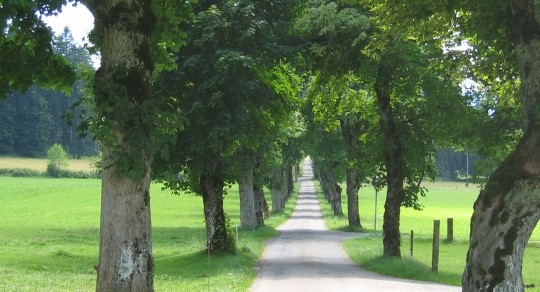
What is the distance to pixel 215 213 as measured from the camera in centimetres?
2561

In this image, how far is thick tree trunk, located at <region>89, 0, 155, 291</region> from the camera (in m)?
9.52

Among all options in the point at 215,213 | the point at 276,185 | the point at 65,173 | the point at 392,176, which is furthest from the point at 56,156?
the point at 392,176

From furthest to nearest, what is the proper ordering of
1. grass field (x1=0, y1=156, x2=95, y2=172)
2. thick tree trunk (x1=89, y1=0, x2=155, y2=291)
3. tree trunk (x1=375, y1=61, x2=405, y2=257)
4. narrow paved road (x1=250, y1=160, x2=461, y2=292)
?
grass field (x1=0, y1=156, x2=95, y2=172), tree trunk (x1=375, y1=61, x2=405, y2=257), narrow paved road (x1=250, y1=160, x2=461, y2=292), thick tree trunk (x1=89, y1=0, x2=155, y2=291)

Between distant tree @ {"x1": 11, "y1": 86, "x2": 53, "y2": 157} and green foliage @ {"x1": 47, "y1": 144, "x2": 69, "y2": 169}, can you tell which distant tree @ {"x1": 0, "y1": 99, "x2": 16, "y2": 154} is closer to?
distant tree @ {"x1": 11, "y1": 86, "x2": 53, "y2": 157}

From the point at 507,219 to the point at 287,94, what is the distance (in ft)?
49.6

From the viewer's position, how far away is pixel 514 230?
1064 cm

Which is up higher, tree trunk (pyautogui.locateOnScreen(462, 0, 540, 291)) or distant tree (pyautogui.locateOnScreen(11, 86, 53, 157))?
distant tree (pyautogui.locateOnScreen(11, 86, 53, 157))

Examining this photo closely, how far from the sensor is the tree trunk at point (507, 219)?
10.6 m

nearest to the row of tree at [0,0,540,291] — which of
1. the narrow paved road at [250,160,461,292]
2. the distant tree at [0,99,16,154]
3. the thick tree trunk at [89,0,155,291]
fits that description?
the thick tree trunk at [89,0,155,291]

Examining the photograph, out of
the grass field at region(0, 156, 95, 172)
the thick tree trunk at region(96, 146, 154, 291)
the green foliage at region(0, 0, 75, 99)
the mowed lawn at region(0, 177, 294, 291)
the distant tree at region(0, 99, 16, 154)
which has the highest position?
the distant tree at region(0, 99, 16, 154)

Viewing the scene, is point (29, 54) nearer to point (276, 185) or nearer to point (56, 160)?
point (276, 185)

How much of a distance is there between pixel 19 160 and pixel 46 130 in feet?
28.4

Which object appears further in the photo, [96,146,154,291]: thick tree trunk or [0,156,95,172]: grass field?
[0,156,95,172]: grass field

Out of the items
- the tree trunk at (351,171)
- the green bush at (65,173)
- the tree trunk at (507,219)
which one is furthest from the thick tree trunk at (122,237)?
the green bush at (65,173)
